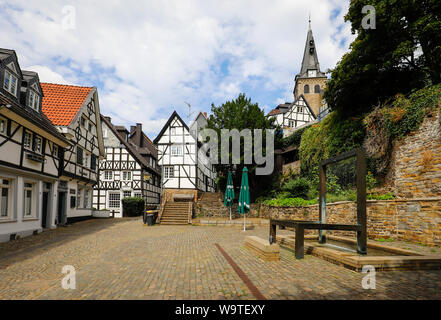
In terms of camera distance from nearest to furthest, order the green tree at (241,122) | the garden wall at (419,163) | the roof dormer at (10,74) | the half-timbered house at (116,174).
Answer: the garden wall at (419,163)
the roof dormer at (10,74)
the green tree at (241,122)
the half-timbered house at (116,174)

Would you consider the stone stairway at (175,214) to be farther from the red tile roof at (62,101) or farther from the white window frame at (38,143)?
the red tile roof at (62,101)

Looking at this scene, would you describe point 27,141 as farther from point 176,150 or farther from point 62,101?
point 176,150

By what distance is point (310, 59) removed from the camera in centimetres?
6419

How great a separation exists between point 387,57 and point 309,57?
55.4 meters

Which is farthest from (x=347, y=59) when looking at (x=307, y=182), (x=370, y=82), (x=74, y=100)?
(x=74, y=100)

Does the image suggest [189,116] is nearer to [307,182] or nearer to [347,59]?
[307,182]

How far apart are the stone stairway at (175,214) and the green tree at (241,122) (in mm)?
5079

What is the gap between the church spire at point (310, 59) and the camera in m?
62.9

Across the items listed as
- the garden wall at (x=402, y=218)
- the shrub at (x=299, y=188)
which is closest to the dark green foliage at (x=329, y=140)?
the shrub at (x=299, y=188)

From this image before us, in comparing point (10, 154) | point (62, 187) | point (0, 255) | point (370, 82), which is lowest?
point (0, 255)

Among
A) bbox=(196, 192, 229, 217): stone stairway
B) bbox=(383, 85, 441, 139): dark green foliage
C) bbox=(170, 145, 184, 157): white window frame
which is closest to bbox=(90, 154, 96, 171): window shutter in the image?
bbox=(170, 145, 184, 157): white window frame

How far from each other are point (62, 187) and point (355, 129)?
17.8 metres

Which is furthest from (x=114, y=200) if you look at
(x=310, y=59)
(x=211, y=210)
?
(x=310, y=59)

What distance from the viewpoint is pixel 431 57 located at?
12.3 meters
